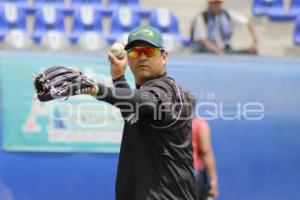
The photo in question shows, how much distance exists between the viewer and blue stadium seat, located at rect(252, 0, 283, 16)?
10.4 meters

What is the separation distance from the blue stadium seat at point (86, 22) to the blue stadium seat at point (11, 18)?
0.72m

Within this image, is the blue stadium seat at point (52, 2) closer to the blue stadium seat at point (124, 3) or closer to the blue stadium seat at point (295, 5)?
the blue stadium seat at point (124, 3)

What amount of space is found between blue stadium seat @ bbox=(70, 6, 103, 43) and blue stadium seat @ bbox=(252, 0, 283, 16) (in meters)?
2.45

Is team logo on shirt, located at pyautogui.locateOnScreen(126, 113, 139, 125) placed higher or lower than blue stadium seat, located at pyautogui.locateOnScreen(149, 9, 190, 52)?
lower

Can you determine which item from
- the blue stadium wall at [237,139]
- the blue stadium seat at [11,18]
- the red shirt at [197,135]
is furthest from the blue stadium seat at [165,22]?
the red shirt at [197,135]

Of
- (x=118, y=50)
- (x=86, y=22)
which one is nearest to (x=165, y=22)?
(x=86, y=22)

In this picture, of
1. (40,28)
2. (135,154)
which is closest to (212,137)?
(135,154)

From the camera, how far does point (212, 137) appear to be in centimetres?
575

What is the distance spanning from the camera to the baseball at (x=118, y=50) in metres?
3.07

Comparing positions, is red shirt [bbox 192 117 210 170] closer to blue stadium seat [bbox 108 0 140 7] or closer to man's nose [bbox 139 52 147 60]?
man's nose [bbox 139 52 147 60]

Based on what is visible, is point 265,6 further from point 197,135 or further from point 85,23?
point 197,135

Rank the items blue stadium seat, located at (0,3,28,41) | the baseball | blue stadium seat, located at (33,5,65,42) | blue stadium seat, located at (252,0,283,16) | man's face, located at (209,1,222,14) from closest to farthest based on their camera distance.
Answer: the baseball → man's face, located at (209,1,222,14) → blue stadium seat, located at (0,3,28,41) → blue stadium seat, located at (33,5,65,42) → blue stadium seat, located at (252,0,283,16)

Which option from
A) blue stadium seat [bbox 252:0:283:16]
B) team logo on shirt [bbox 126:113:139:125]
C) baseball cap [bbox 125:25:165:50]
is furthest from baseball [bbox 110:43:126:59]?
blue stadium seat [bbox 252:0:283:16]

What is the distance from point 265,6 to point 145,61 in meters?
7.87
